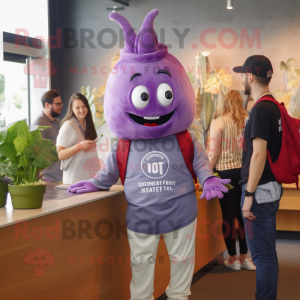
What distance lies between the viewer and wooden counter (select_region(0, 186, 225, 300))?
1.44 metres

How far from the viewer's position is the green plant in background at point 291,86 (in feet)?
14.2

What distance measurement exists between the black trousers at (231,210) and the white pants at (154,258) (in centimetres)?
115

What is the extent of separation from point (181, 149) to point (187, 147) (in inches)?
1.4

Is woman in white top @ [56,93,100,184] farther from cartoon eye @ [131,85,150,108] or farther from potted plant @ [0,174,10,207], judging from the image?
potted plant @ [0,174,10,207]

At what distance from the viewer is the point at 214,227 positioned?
10.4ft

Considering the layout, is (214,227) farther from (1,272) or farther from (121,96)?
(1,272)

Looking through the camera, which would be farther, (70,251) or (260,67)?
(260,67)

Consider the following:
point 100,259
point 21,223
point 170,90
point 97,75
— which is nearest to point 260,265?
point 100,259

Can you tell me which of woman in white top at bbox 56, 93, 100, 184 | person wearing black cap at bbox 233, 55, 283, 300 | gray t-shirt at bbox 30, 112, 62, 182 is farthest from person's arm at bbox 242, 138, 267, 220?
gray t-shirt at bbox 30, 112, 62, 182

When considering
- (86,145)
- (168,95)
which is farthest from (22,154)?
(86,145)
